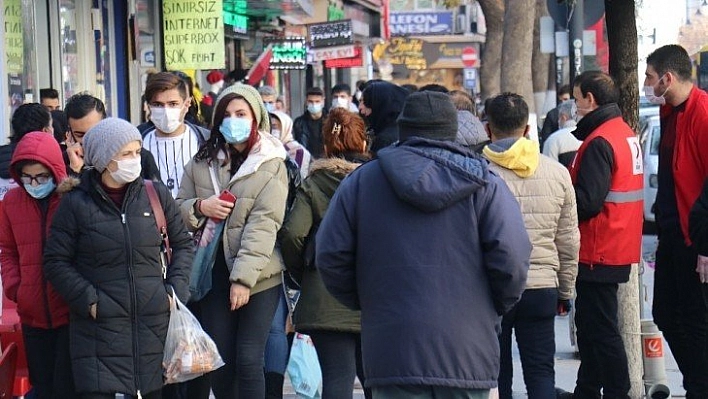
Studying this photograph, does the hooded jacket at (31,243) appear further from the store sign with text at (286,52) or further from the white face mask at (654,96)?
the store sign with text at (286,52)

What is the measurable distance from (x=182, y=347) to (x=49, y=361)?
78cm

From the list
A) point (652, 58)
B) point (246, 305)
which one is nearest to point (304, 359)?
point (246, 305)

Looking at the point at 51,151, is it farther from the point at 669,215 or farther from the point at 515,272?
the point at 669,215

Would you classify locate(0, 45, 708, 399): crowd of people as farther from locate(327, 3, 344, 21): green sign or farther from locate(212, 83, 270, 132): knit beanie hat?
locate(327, 3, 344, 21): green sign

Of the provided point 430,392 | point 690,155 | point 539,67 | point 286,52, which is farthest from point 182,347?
point 539,67

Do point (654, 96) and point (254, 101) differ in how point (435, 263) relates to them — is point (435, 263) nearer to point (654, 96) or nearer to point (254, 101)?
point (254, 101)

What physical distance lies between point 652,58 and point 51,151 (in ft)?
11.0

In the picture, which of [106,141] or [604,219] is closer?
[106,141]

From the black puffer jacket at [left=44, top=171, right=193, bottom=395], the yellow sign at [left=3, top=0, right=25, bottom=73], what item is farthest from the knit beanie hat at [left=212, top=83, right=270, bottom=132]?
the yellow sign at [left=3, top=0, right=25, bottom=73]

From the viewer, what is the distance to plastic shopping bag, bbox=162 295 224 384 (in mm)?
6199

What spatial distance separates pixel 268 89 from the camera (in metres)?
15.8

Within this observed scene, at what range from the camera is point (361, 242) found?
192 inches

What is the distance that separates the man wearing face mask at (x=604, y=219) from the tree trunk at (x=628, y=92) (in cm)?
42

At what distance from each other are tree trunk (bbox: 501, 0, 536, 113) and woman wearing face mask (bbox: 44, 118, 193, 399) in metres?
17.5
